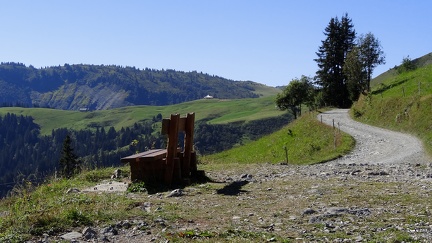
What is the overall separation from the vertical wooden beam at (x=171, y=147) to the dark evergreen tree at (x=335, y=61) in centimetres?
7075

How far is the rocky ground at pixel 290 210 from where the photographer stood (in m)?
8.94

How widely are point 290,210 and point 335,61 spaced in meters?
76.8

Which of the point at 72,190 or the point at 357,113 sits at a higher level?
the point at 357,113

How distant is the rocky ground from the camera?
352 inches

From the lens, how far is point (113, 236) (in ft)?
30.5

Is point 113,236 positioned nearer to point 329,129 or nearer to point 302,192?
point 302,192

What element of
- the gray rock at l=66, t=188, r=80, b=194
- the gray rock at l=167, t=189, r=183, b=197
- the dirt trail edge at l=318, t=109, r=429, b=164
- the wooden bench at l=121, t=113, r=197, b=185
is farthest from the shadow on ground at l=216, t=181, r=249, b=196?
the dirt trail edge at l=318, t=109, r=429, b=164

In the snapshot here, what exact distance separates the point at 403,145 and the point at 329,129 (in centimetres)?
1467

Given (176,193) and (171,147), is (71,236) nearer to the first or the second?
(176,193)

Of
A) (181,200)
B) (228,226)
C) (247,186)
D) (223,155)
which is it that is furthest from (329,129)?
(228,226)

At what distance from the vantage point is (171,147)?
646 inches

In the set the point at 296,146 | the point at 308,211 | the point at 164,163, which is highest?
the point at 164,163

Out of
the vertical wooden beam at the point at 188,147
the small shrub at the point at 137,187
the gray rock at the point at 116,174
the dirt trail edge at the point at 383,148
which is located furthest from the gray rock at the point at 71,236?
the dirt trail edge at the point at 383,148

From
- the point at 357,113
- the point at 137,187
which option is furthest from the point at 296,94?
the point at 137,187
